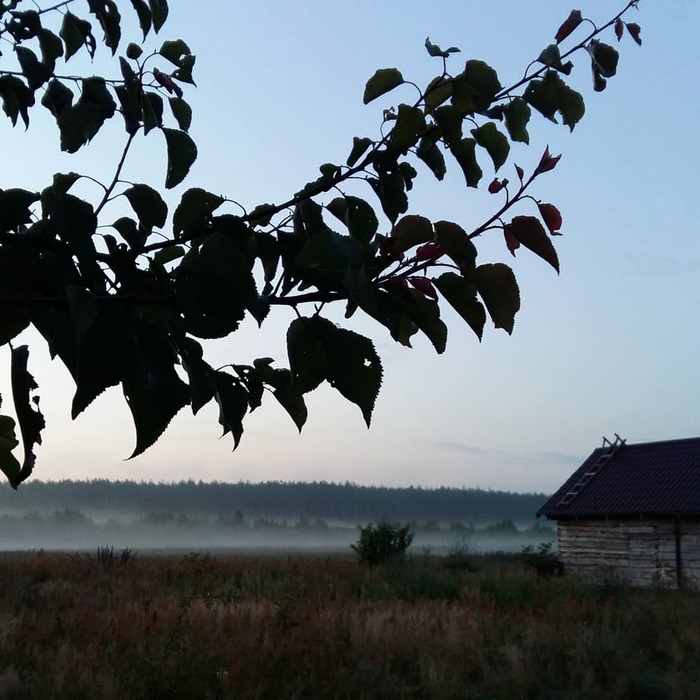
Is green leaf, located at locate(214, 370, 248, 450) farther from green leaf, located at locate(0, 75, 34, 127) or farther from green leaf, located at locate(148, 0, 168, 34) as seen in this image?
green leaf, located at locate(0, 75, 34, 127)

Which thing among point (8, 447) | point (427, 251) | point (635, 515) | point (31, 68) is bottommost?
point (635, 515)

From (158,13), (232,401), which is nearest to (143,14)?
(158,13)

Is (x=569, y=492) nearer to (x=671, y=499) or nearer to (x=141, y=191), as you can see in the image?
(x=671, y=499)

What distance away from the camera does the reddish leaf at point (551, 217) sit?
1153mm

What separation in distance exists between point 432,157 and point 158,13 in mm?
919

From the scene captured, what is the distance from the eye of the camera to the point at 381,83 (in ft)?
4.79

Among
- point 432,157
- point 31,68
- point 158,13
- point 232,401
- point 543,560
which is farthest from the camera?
point 543,560

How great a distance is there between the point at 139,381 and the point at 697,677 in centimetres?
984

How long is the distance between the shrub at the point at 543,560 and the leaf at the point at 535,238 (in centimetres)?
2659

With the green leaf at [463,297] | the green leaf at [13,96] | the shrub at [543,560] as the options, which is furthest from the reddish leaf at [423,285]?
the shrub at [543,560]

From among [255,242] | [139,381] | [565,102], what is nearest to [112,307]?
[139,381]

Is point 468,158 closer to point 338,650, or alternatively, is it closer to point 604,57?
point 604,57

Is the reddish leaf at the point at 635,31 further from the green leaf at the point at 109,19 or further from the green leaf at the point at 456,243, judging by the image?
the green leaf at the point at 109,19

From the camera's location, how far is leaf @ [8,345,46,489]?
120 centimetres
